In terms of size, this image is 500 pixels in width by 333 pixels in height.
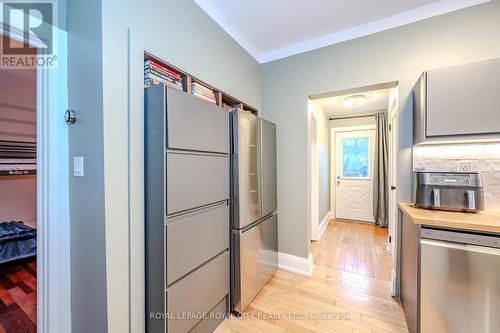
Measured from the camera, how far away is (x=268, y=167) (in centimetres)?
234

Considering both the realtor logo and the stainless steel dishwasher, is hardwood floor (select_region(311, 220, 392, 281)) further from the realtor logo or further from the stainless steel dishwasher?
the realtor logo

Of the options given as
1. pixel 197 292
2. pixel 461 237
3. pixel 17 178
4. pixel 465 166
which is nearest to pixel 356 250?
pixel 465 166

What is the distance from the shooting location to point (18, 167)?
306cm

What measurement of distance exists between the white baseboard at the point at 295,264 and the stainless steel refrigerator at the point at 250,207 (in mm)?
215

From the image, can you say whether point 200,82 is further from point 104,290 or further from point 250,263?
point 250,263

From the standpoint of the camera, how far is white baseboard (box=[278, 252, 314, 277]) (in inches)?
97.2

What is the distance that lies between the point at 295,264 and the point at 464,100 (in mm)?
2279

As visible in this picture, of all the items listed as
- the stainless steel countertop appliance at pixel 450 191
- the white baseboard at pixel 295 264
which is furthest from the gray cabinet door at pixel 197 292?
the stainless steel countertop appliance at pixel 450 191

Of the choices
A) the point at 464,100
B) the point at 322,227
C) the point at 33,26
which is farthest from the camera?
the point at 322,227

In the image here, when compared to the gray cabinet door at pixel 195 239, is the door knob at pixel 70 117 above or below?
above

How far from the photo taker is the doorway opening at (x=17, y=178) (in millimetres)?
2525

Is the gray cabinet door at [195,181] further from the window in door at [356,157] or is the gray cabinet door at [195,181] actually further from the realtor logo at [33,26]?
the window in door at [356,157]

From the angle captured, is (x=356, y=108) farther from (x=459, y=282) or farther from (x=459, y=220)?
(x=459, y=282)

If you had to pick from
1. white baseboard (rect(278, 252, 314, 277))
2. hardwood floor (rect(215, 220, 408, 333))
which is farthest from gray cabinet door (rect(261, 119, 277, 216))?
hardwood floor (rect(215, 220, 408, 333))
